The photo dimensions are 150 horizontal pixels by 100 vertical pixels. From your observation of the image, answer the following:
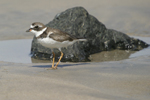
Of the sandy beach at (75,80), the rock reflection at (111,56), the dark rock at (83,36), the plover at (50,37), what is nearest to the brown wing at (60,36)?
the plover at (50,37)

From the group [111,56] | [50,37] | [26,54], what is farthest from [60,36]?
[111,56]

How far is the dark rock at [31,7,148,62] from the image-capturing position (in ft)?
27.4

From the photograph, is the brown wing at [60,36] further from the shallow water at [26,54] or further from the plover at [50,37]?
the shallow water at [26,54]

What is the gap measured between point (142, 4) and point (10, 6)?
8146mm

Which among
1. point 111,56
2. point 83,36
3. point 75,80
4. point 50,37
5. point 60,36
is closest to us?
point 75,80

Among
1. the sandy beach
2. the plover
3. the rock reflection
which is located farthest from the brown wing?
the rock reflection

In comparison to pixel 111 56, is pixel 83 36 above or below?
above

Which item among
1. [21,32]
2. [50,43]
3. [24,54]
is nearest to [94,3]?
[21,32]

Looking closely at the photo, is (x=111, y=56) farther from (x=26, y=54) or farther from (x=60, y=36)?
(x=26, y=54)

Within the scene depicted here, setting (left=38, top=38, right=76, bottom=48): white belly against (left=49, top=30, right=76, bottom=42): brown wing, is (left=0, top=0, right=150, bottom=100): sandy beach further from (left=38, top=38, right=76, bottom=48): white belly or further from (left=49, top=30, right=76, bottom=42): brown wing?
(left=49, top=30, right=76, bottom=42): brown wing

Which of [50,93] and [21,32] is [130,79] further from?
[21,32]

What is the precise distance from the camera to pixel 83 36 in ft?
29.3

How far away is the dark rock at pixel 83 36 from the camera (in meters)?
8.34

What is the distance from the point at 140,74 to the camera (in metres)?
5.23
